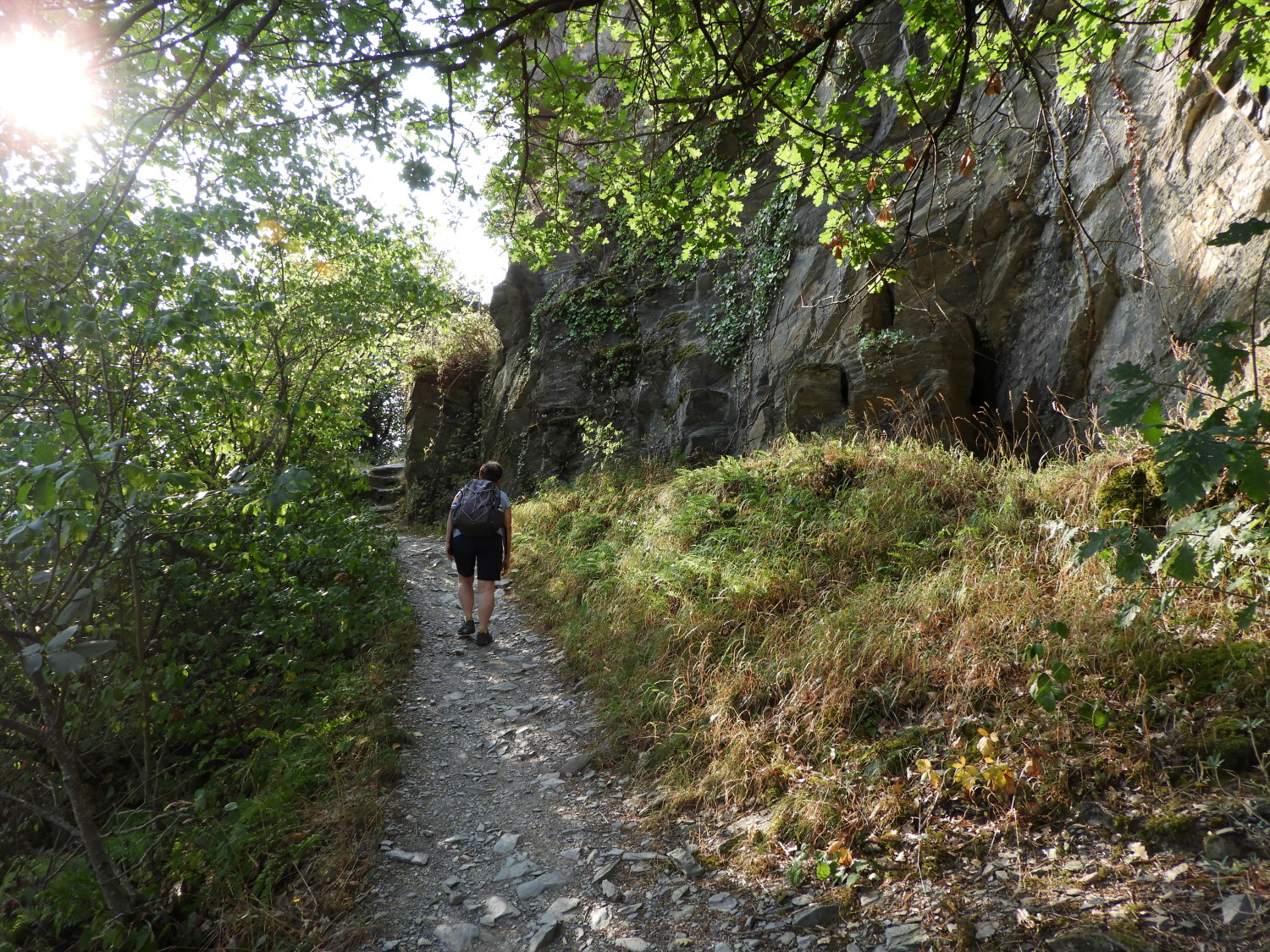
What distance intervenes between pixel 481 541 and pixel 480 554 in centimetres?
16

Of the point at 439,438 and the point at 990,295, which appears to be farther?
the point at 439,438

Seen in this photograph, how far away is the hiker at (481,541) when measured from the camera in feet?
22.4

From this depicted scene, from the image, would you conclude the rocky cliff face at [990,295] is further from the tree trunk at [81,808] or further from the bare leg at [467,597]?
the tree trunk at [81,808]

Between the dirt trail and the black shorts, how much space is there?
166cm

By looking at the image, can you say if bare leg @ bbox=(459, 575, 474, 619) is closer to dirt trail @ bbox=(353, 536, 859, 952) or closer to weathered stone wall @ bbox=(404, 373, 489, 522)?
dirt trail @ bbox=(353, 536, 859, 952)

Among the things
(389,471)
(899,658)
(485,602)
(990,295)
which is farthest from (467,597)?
(389,471)

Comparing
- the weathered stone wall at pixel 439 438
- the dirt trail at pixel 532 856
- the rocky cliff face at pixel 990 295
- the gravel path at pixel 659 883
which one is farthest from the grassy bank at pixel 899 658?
the weathered stone wall at pixel 439 438

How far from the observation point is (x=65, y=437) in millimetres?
2611

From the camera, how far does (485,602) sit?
22.8ft

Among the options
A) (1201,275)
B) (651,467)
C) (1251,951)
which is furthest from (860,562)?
(651,467)

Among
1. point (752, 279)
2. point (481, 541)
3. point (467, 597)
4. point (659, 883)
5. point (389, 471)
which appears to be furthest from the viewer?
point (389, 471)

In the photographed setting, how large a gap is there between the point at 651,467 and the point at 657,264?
190 inches

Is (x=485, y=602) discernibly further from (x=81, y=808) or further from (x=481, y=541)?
(x=81, y=808)

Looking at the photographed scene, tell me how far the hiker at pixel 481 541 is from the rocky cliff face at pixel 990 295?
378 centimetres
